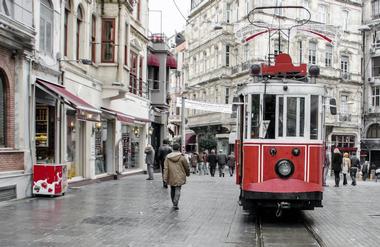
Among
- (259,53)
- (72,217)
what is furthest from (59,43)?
(259,53)

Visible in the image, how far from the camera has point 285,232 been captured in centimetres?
1061

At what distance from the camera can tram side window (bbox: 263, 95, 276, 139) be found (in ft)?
37.9

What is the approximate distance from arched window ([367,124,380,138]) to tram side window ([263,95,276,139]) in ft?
152

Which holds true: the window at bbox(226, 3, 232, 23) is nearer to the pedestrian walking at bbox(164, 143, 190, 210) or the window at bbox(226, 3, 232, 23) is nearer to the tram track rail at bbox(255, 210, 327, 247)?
the pedestrian walking at bbox(164, 143, 190, 210)

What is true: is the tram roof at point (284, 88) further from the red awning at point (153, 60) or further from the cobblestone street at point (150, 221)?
the red awning at point (153, 60)

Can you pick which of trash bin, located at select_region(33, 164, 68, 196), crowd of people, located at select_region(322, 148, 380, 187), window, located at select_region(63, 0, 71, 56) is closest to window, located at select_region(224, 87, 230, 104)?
crowd of people, located at select_region(322, 148, 380, 187)

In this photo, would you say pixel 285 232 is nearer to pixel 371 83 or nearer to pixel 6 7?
pixel 6 7

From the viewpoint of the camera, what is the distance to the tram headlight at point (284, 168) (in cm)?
1141

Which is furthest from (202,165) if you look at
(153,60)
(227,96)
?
(227,96)

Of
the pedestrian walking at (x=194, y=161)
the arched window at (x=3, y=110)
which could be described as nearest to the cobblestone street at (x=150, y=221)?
the arched window at (x=3, y=110)

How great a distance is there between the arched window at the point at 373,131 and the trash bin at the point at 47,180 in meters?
45.1

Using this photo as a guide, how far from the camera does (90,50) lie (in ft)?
72.0

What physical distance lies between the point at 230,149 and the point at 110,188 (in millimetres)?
33770

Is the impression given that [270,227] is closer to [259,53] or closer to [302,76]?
[302,76]
